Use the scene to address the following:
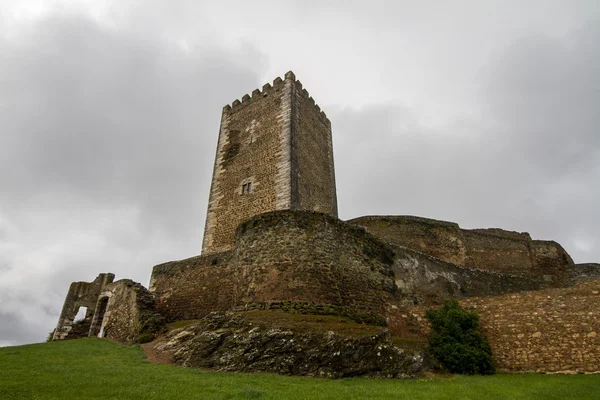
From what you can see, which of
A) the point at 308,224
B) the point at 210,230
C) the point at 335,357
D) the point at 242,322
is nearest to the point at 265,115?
the point at 210,230

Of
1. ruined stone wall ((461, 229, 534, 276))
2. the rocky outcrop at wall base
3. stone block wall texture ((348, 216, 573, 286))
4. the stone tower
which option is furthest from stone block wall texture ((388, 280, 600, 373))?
ruined stone wall ((461, 229, 534, 276))

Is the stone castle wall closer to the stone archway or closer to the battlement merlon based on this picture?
the battlement merlon

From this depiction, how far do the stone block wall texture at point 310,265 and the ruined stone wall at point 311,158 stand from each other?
5079mm

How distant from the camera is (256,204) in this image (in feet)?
59.5

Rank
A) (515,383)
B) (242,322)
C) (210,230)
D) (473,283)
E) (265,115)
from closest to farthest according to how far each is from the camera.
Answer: (515,383) → (242,322) → (473,283) → (210,230) → (265,115)

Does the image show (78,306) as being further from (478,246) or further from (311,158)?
(478,246)

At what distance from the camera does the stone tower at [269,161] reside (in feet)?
59.1

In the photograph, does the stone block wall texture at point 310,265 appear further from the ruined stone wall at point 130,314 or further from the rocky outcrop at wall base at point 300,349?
Answer: the ruined stone wall at point 130,314

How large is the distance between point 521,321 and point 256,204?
11768 millimetres

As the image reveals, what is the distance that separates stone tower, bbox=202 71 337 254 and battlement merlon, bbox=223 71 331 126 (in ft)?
0.15

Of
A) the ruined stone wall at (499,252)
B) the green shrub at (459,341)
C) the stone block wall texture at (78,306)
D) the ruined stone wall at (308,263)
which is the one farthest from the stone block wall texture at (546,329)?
the stone block wall texture at (78,306)

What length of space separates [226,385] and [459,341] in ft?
21.0

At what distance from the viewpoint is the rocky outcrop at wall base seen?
26.3 ft

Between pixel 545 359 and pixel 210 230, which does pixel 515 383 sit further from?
pixel 210 230
